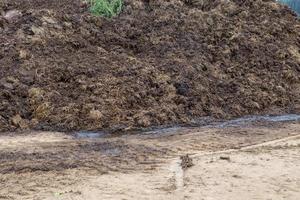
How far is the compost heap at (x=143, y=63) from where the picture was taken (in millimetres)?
7484

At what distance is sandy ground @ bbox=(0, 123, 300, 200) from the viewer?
17.5ft

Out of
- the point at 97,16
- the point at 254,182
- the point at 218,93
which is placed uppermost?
the point at 97,16

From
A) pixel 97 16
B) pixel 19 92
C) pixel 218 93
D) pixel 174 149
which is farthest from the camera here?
pixel 97 16

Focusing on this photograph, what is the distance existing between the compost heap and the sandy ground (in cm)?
54

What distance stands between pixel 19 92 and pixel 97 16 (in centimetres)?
236

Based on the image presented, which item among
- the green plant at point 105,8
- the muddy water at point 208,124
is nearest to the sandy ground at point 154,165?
the muddy water at point 208,124

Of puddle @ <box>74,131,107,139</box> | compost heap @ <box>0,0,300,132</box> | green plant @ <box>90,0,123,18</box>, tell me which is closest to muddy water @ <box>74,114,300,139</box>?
puddle @ <box>74,131,107,139</box>

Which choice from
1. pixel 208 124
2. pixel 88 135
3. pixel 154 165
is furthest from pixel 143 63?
pixel 154 165

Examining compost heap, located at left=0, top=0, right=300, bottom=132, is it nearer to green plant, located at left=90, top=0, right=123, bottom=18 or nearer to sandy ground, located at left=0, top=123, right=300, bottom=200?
green plant, located at left=90, top=0, right=123, bottom=18

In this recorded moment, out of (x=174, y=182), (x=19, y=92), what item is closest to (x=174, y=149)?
(x=174, y=182)

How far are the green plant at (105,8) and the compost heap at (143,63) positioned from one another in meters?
0.13

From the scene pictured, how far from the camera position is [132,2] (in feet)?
32.2

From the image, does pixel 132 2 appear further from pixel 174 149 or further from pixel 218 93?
pixel 174 149

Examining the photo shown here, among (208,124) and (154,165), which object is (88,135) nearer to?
(154,165)
